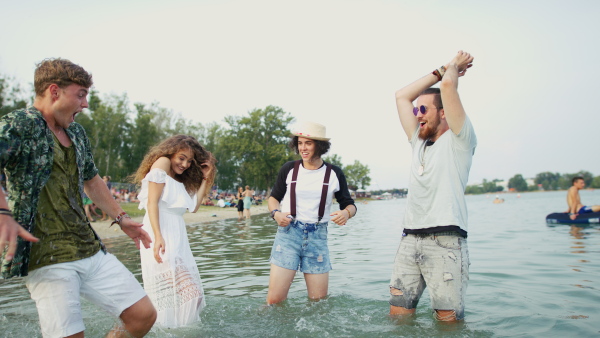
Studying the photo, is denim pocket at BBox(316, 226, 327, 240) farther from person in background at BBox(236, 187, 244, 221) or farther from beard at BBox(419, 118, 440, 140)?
person in background at BBox(236, 187, 244, 221)

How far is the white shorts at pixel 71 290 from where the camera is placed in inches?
108

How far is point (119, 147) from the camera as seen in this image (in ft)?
176

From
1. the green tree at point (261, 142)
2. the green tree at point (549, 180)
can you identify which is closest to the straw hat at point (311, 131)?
the green tree at point (261, 142)

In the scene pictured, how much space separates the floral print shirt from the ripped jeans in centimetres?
278

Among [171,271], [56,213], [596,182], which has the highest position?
[596,182]

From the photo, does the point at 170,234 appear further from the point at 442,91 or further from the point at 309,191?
the point at 442,91

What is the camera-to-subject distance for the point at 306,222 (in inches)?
193

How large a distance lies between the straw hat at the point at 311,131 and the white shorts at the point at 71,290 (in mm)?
2482

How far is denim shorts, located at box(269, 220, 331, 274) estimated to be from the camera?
487 centimetres

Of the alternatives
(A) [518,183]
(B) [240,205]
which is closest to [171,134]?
(B) [240,205]

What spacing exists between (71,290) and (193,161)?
2151 mm

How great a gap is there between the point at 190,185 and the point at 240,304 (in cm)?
183

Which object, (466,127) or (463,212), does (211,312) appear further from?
(466,127)

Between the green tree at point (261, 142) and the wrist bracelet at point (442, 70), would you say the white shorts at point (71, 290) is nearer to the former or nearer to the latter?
the wrist bracelet at point (442, 70)
